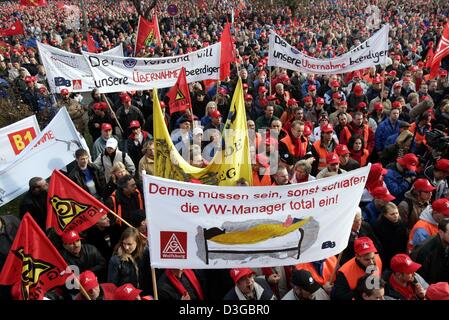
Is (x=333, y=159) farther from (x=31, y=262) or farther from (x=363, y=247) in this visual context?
(x=31, y=262)

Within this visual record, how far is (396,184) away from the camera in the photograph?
5.99m

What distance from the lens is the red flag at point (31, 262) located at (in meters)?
3.86

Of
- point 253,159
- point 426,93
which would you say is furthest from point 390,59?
point 253,159

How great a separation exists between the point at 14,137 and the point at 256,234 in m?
4.01

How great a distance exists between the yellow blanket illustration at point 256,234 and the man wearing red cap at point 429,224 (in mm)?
1571

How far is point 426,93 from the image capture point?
31.2 feet

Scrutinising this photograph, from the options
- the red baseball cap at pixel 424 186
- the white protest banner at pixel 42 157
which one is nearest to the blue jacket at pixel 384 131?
the red baseball cap at pixel 424 186

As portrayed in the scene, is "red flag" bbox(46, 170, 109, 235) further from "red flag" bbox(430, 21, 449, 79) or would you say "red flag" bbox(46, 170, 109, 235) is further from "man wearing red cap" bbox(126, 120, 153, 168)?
"red flag" bbox(430, 21, 449, 79)

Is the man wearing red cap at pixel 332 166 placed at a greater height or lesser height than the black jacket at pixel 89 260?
greater

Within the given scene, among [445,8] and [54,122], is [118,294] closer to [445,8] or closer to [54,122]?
[54,122]

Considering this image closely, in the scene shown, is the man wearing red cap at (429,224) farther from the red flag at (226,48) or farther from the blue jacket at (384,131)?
the red flag at (226,48)

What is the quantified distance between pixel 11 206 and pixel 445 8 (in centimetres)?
2787

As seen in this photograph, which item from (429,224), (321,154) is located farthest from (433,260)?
(321,154)
